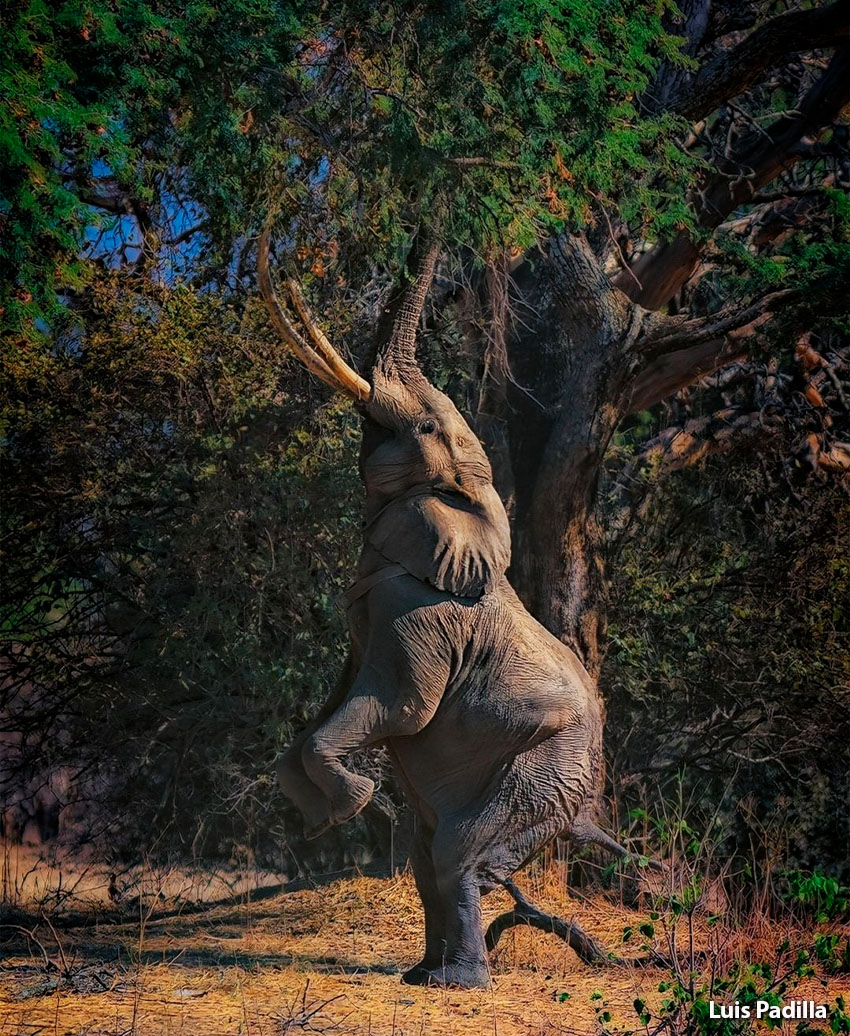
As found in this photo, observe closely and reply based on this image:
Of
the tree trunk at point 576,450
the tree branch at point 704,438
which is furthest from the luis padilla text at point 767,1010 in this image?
the tree branch at point 704,438

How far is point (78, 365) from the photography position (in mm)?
8523

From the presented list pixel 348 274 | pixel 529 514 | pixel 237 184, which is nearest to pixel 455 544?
pixel 237 184

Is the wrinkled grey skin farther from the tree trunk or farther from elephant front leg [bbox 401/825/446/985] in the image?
the tree trunk

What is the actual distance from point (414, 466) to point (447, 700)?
1056mm

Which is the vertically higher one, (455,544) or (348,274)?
(348,274)

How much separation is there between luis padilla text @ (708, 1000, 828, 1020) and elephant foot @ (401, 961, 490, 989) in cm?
128

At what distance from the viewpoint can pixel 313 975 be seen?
20.7 ft

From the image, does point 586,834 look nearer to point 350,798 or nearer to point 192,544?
point 350,798

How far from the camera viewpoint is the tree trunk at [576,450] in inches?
373

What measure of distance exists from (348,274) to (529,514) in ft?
7.25

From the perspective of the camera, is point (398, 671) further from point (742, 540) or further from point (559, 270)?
point (742, 540)

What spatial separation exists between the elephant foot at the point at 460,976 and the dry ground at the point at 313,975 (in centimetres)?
5

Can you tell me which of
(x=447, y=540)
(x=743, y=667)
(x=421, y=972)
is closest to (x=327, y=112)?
(x=447, y=540)

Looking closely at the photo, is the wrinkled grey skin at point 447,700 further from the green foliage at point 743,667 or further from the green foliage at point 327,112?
the green foliage at point 743,667
